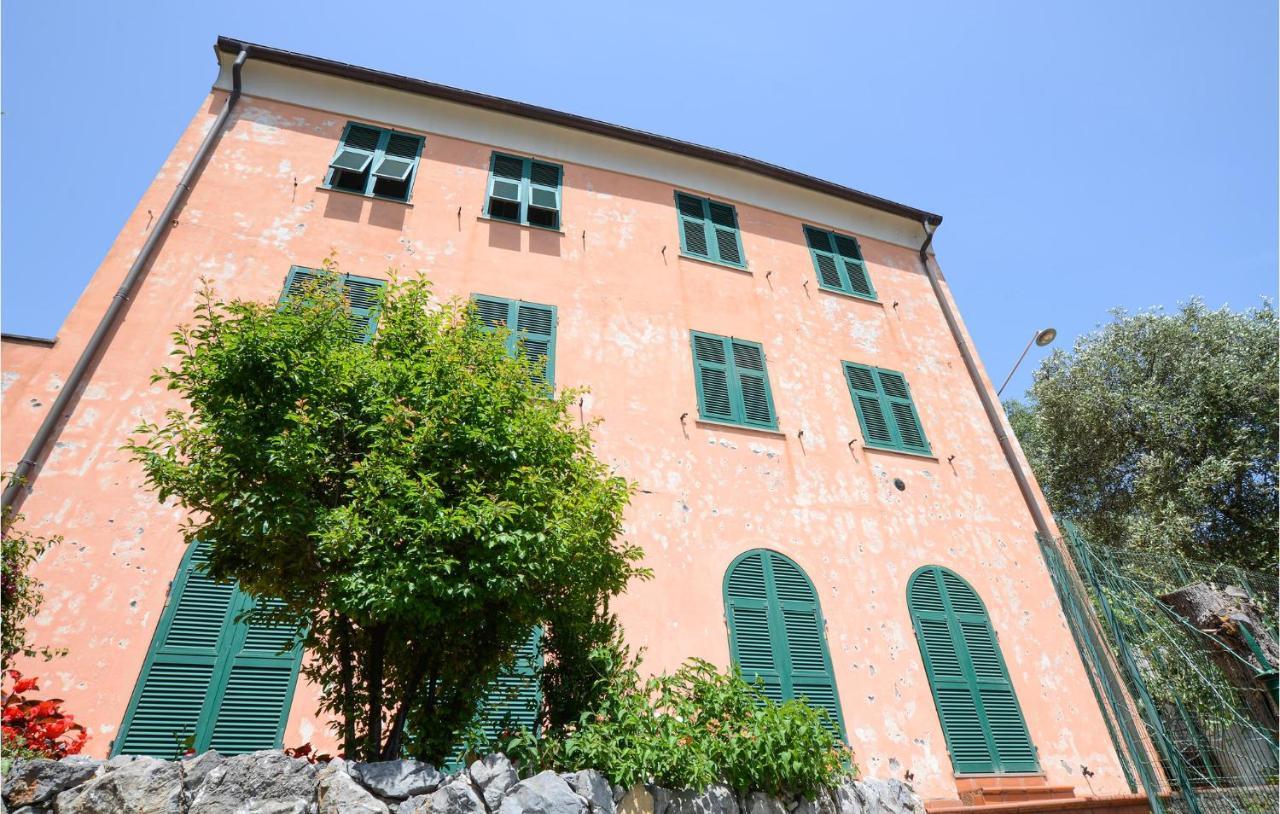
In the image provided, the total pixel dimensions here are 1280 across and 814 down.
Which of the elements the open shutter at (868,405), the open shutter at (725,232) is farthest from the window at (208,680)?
the open shutter at (725,232)

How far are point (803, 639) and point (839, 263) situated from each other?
6.62m

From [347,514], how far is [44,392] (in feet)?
16.1

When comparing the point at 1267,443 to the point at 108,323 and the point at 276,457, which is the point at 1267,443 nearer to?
the point at 276,457

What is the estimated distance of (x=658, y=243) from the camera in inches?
418

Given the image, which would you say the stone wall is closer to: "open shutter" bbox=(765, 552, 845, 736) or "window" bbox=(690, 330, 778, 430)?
"open shutter" bbox=(765, 552, 845, 736)

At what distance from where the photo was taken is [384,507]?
160 inches

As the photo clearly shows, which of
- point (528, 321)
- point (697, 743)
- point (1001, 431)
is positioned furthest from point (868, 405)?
point (697, 743)

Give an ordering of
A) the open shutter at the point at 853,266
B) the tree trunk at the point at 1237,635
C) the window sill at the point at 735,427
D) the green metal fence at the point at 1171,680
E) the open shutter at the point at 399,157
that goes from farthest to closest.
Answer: the open shutter at the point at 853,266 → the open shutter at the point at 399,157 → the window sill at the point at 735,427 → the tree trunk at the point at 1237,635 → the green metal fence at the point at 1171,680

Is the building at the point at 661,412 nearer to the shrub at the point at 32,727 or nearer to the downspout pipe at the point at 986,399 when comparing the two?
the downspout pipe at the point at 986,399

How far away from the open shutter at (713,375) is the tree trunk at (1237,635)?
237 inches

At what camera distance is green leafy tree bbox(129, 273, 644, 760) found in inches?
161

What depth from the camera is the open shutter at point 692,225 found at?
35.5ft

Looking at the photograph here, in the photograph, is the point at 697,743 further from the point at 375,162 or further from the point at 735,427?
the point at 375,162

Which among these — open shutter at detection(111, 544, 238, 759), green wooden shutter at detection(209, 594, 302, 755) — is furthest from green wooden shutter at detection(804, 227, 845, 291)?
open shutter at detection(111, 544, 238, 759)
